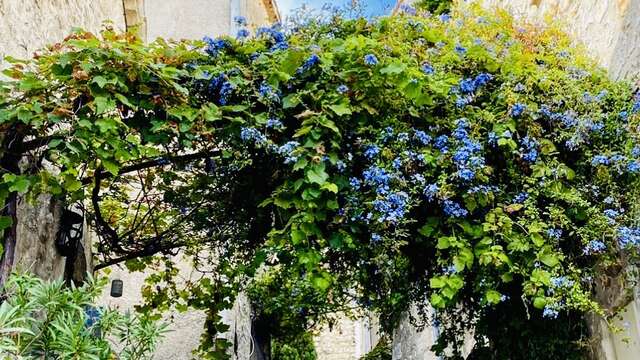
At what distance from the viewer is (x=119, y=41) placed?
360 centimetres

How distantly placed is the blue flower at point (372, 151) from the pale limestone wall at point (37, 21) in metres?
2.20

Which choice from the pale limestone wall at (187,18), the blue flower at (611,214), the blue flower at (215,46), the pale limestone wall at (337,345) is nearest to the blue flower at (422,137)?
the blue flower at (611,214)

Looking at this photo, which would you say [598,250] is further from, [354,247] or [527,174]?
[354,247]

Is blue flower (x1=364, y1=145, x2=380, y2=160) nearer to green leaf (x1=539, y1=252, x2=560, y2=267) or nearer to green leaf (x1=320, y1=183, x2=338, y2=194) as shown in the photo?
green leaf (x1=320, y1=183, x2=338, y2=194)

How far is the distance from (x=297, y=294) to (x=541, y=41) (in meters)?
4.95

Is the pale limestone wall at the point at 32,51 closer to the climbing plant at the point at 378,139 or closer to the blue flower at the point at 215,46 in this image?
the climbing plant at the point at 378,139

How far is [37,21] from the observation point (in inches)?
180

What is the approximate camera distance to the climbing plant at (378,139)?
11.2 feet

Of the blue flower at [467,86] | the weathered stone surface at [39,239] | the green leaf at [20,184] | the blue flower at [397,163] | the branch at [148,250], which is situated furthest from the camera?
the branch at [148,250]

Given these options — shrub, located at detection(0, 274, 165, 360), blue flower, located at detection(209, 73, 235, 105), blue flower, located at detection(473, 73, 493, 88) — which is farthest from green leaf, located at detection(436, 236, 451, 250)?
shrub, located at detection(0, 274, 165, 360)

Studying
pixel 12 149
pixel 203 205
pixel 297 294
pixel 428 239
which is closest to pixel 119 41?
pixel 12 149

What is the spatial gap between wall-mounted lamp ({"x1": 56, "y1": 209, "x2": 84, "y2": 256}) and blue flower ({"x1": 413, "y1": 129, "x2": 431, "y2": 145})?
2391 mm

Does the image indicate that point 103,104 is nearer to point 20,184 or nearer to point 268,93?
point 20,184

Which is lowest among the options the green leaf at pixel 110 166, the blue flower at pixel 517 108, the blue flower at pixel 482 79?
the green leaf at pixel 110 166
